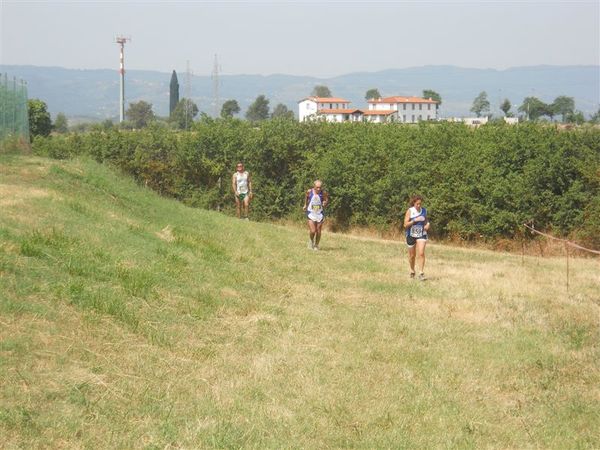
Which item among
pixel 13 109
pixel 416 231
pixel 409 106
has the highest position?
pixel 409 106

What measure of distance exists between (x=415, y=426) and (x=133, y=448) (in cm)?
267

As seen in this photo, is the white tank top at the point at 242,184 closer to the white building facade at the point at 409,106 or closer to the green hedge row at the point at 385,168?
the green hedge row at the point at 385,168

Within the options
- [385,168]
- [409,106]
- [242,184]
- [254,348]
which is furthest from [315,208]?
[409,106]

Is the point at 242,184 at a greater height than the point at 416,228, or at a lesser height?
greater

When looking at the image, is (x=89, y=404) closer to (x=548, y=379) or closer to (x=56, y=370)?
(x=56, y=370)

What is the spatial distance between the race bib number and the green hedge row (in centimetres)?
923

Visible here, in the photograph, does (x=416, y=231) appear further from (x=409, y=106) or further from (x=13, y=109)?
(x=409, y=106)

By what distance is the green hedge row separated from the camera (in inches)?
961

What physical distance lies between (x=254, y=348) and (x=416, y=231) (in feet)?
23.6

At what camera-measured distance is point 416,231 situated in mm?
16125

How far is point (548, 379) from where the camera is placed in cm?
931

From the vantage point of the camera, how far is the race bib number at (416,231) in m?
16.1

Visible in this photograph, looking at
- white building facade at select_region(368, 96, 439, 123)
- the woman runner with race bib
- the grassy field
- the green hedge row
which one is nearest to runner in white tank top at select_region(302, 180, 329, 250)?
the grassy field

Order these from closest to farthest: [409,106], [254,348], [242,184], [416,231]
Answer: [254,348]
[416,231]
[242,184]
[409,106]
